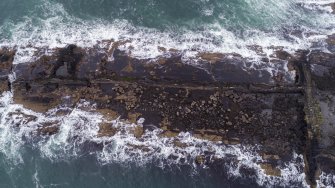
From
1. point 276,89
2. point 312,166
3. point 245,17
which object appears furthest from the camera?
point 245,17

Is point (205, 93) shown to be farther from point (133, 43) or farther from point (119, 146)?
point (133, 43)

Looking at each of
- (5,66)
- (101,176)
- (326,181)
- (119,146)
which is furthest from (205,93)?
(5,66)

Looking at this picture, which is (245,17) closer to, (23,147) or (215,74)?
(215,74)

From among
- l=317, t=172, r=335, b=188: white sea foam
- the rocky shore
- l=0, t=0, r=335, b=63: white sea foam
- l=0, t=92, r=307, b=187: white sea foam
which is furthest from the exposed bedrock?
l=317, t=172, r=335, b=188: white sea foam

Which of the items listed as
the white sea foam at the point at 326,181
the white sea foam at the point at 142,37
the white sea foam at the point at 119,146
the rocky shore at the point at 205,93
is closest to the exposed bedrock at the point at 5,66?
the rocky shore at the point at 205,93

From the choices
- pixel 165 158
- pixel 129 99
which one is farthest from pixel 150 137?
pixel 129 99
